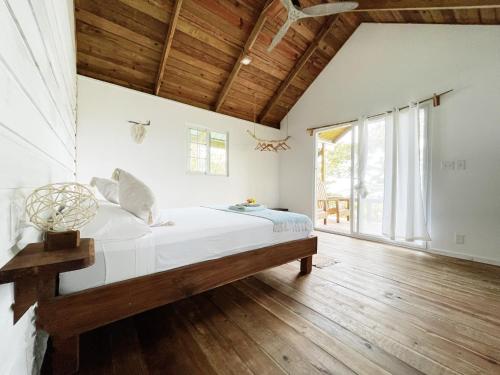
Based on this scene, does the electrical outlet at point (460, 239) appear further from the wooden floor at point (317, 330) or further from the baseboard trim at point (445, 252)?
the wooden floor at point (317, 330)

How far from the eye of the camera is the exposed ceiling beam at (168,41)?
2.81m

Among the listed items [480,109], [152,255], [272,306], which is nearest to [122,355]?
[152,255]

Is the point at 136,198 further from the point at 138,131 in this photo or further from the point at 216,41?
the point at 216,41

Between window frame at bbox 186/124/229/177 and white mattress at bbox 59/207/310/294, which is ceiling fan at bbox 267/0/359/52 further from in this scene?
window frame at bbox 186/124/229/177

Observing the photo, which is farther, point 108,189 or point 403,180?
point 403,180

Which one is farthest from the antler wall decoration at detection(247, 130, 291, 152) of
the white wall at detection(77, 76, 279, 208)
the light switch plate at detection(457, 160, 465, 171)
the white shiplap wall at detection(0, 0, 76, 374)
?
the white shiplap wall at detection(0, 0, 76, 374)

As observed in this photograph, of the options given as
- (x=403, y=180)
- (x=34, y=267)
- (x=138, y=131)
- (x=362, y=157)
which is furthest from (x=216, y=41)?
(x=34, y=267)

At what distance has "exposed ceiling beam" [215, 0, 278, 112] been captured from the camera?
10.3ft

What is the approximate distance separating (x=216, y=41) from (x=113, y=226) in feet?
11.7

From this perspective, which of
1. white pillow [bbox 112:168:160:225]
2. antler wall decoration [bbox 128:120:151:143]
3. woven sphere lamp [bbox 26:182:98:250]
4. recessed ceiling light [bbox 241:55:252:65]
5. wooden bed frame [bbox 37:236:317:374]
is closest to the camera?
woven sphere lamp [bbox 26:182:98:250]

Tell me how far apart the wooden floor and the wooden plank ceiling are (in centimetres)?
297

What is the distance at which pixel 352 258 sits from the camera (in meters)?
2.79

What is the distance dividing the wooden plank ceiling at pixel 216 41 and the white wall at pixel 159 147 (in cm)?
27

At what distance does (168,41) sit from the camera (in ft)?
10.2
